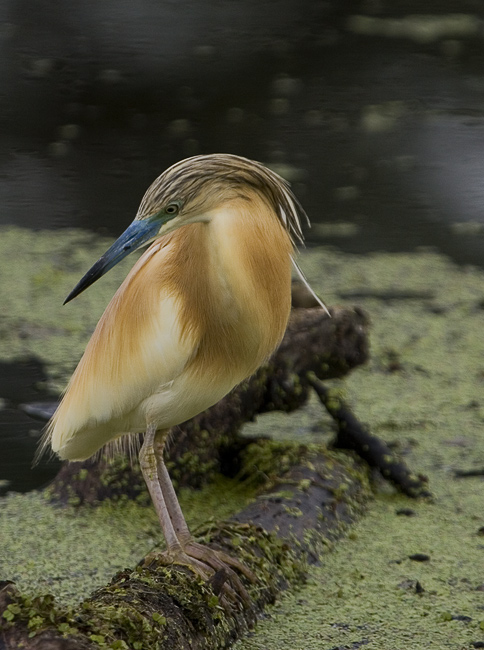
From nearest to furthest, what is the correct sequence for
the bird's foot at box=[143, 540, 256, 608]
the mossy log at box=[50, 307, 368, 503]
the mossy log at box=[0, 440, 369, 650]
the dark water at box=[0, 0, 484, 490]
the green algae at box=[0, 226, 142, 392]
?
the mossy log at box=[0, 440, 369, 650], the bird's foot at box=[143, 540, 256, 608], the mossy log at box=[50, 307, 368, 503], the green algae at box=[0, 226, 142, 392], the dark water at box=[0, 0, 484, 490]

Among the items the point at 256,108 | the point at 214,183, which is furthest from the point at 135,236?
the point at 256,108

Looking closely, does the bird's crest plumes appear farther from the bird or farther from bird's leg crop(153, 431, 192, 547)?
bird's leg crop(153, 431, 192, 547)

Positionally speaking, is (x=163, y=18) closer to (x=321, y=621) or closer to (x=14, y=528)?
(x=14, y=528)

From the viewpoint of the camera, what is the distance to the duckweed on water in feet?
7.84

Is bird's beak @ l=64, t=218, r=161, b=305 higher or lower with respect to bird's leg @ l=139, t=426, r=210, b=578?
higher

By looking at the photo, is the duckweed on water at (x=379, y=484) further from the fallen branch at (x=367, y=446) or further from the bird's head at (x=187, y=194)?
the bird's head at (x=187, y=194)

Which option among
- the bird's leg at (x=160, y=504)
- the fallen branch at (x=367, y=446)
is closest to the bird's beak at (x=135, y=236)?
the bird's leg at (x=160, y=504)

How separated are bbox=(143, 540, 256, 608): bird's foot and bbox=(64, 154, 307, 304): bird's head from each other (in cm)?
61

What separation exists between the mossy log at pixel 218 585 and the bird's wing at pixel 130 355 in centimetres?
35

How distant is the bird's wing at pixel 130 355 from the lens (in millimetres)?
2303

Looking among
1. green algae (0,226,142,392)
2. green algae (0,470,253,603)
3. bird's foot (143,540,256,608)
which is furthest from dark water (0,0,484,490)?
bird's foot (143,540,256,608)

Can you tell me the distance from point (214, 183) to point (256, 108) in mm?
4213

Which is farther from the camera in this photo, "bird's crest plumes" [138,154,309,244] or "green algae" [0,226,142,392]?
"green algae" [0,226,142,392]

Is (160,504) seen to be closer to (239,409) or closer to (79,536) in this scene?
(79,536)
